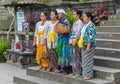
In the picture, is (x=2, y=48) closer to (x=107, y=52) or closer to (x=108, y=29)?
(x=108, y=29)

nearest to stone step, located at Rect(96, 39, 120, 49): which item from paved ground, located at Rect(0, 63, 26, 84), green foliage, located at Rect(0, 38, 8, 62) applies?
paved ground, located at Rect(0, 63, 26, 84)

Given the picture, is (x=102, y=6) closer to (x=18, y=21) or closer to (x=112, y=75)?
(x=18, y=21)

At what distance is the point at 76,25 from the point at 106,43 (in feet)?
5.41

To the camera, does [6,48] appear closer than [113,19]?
No

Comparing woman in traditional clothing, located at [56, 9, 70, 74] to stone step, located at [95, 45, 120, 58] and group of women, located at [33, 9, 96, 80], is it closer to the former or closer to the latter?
group of women, located at [33, 9, 96, 80]

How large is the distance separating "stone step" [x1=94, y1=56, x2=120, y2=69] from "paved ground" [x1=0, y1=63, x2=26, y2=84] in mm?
2565

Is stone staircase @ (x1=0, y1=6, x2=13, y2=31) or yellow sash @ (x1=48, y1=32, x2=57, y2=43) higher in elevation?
stone staircase @ (x1=0, y1=6, x2=13, y2=31)

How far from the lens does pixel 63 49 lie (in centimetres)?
823

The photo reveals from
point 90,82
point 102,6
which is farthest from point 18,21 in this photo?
point 90,82

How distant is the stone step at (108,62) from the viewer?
26.0 feet

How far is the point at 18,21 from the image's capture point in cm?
1262

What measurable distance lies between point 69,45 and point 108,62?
0.99 metres

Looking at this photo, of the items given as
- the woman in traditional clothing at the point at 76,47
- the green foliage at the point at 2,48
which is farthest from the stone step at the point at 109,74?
the green foliage at the point at 2,48

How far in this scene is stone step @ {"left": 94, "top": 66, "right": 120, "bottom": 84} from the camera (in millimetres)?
7453
